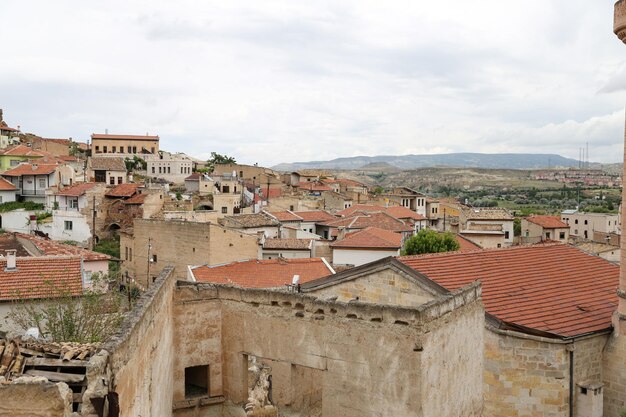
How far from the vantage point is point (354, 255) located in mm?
40969

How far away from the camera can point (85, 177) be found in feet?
230

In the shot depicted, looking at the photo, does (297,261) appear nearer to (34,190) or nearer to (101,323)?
(101,323)

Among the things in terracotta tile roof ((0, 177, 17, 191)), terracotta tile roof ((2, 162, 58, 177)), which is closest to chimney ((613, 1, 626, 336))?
terracotta tile roof ((0, 177, 17, 191))

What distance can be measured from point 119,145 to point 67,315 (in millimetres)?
87005

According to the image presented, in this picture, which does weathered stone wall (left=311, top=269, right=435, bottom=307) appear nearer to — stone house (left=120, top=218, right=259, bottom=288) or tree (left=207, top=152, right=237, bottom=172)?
stone house (left=120, top=218, right=259, bottom=288)

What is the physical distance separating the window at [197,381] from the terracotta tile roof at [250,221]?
3411cm

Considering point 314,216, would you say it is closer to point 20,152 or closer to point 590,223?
point 20,152

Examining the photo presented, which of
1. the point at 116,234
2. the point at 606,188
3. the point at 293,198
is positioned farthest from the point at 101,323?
the point at 606,188

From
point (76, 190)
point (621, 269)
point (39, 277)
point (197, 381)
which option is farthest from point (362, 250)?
point (76, 190)

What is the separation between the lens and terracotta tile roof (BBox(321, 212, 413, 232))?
2089 inches

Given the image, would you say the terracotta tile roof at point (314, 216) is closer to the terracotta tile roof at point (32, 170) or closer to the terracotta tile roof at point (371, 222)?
the terracotta tile roof at point (371, 222)

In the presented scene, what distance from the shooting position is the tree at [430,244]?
4138 centimetres

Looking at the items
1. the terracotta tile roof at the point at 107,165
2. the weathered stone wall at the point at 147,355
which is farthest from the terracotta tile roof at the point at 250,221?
the weathered stone wall at the point at 147,355

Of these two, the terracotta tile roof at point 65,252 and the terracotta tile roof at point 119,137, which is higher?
the terracotta tile roof at point 119,137
